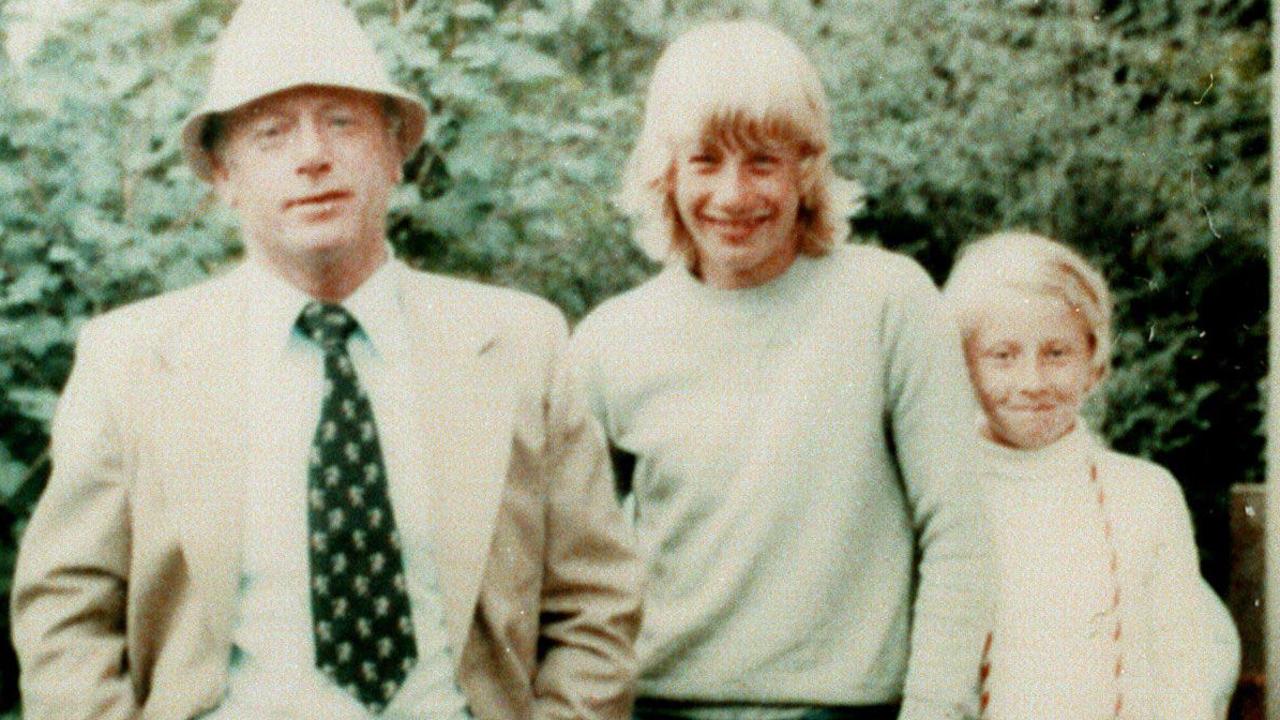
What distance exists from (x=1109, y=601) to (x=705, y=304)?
2.75 feet

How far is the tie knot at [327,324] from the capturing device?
2.42 m

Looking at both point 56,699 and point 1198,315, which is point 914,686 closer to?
point 56,699

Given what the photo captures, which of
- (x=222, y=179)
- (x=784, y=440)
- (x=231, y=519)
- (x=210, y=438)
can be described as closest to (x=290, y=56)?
(x=222, y=179)

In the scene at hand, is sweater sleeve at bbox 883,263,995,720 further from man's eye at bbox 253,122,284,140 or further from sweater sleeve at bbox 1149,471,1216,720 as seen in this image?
man's eye at bbox 253,122,284,140

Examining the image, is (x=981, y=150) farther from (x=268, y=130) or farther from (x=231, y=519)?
(x=231, y=519)

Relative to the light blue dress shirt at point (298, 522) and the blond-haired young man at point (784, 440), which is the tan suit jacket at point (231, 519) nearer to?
the light blue dress shirt at point (298, 522)

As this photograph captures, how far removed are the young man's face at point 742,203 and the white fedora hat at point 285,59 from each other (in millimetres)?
491

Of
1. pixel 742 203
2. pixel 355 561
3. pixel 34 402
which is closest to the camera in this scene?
pixel 355 561

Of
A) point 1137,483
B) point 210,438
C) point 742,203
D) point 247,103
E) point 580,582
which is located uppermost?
point 247,103

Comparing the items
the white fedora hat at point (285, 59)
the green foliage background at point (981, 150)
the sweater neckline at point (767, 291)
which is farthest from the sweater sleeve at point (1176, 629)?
the white fedora hat at point (285, 59)

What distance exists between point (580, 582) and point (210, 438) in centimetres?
59

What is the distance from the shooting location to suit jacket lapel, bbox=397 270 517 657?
2375 mm

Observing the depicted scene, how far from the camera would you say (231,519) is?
7.64 ft

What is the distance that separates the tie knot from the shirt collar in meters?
0.01
